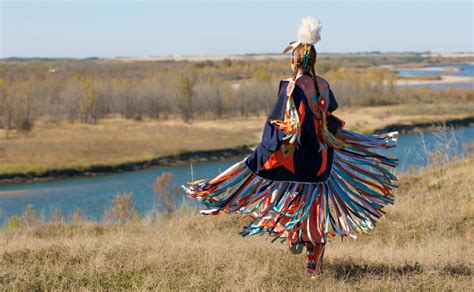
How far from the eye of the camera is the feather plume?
471 centimetres

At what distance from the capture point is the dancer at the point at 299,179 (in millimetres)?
4590

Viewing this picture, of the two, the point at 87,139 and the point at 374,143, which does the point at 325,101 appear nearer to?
Answer: the point at 374,143

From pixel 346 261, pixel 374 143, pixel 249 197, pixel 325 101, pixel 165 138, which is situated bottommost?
pixel 165 138

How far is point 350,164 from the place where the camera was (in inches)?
194

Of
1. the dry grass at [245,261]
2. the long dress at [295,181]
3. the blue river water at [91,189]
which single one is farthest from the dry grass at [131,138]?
the long dress at [295,181]

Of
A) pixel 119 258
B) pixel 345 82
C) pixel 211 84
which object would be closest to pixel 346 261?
pixel 119 258

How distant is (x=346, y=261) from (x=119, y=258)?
1.65m

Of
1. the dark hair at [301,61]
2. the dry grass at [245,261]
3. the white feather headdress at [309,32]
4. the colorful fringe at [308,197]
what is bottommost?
the dry grass at [245,261]

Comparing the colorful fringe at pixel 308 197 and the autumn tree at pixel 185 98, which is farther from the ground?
the colorful fringe at pixel 308 197

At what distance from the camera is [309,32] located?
15.5ft

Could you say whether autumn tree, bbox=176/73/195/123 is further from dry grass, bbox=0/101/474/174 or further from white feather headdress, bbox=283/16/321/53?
white feather headdress, bbox=283/16/321/53

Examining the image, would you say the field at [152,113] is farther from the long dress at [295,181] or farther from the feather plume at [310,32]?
the feather plume at [310,32]

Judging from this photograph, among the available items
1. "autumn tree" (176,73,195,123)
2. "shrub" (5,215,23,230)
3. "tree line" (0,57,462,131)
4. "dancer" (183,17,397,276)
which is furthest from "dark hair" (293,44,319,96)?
"autumn tree" (176,73,195,123)

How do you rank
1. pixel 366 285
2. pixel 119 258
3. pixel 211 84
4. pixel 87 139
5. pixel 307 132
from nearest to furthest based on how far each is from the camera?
pixel 366 285 < pixel 307 132 < pixel 119 258 < pixel 87 139 < pixel 211 84
